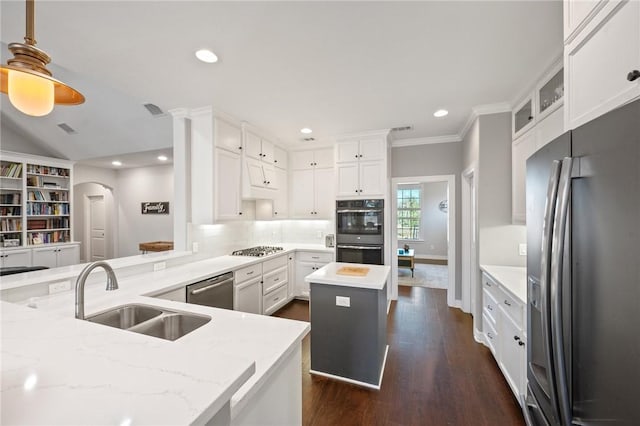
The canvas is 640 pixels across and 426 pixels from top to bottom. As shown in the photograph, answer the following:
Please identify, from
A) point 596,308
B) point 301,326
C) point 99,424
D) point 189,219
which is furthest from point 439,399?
point 189,219

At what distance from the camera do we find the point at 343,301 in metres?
2.21

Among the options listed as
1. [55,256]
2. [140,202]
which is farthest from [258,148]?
[55,256]

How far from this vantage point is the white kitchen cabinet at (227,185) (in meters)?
3.10

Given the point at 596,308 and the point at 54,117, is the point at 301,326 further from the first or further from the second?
the point at 54,117

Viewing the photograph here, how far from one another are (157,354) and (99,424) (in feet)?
0.86

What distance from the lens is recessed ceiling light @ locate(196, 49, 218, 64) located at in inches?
75.6

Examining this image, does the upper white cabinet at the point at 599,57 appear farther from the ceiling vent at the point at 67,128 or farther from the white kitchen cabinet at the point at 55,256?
the white kitchen cabinet at the point at 55,256

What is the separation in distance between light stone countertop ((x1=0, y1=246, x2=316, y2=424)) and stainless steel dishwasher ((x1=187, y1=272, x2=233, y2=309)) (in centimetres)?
130

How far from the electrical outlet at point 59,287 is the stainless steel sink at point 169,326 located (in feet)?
3.47

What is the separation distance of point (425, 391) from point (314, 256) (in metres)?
2.46

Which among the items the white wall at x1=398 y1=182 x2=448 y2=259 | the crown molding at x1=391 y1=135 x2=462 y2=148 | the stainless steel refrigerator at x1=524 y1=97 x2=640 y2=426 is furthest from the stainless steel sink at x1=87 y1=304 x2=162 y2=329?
the white wall at x1=398 y1=182 x2=448 y2=259

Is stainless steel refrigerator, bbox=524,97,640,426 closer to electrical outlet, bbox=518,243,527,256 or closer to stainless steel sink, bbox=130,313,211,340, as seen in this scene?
stainless steel sink, bbox=130,313,211,340

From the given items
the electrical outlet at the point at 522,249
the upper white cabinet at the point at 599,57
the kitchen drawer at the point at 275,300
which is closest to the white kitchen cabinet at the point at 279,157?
the kitchen drawer at the point at 275,300

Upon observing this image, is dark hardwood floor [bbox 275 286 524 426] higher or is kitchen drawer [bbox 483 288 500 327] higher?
kitchen drawer [bbox 483 288 500 327]
